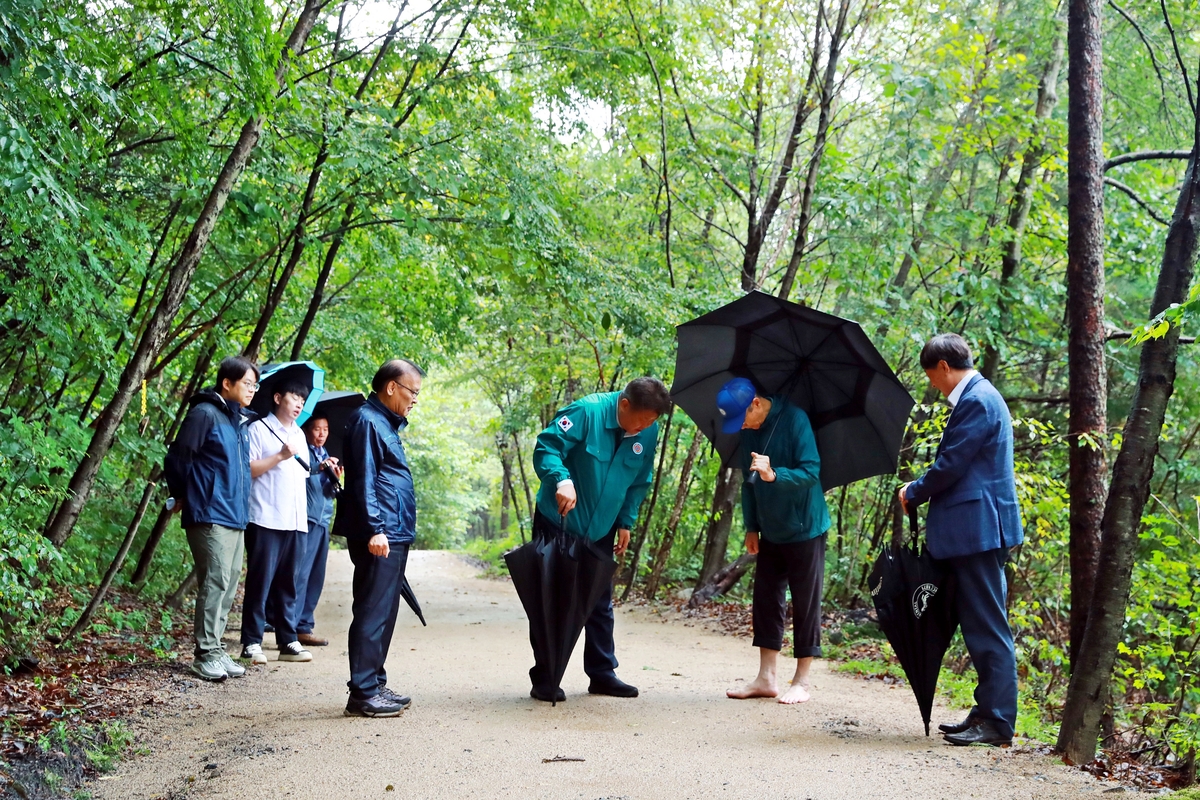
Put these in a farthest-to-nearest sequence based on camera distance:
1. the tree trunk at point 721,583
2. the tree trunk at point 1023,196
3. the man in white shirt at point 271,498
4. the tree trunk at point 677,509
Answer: the tree trunk at point 677,509 < the tree trunk at point 721,583 < the tree trunk at point 1023,196 < the man in white shirt at point 271,498

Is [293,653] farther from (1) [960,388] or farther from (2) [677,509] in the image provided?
(2) [677,509]

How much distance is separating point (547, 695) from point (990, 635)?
2390 mm

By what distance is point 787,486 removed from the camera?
5.05 meters

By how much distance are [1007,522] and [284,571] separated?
5.17m

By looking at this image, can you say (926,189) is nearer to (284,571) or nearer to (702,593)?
(702,593)

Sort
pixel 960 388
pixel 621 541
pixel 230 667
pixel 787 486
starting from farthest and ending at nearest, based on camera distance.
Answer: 1. pixel 230 667
2. pixel 621 541
3. pixel 787 486
4. pixel 960 388

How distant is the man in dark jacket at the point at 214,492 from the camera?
18.4 ft

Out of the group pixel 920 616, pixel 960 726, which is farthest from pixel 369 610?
Result: pixel 960 726

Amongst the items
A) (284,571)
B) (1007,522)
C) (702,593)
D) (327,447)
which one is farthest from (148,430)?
(1007,522)

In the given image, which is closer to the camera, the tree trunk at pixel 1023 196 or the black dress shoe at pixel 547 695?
the black dress shoe at pixel 547 695

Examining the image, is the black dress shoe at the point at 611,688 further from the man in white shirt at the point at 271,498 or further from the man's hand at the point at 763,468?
the man in white shirt at the point at 271,498

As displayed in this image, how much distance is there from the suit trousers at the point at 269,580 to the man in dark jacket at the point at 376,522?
1948 mm

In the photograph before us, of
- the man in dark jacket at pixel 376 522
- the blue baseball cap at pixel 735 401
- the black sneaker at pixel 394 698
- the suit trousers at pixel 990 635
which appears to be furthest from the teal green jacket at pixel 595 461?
the suit trousers at pixel 990 635

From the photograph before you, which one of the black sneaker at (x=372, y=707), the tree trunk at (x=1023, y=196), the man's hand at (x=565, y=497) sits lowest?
the black sneaker at (x=372, y=707)
